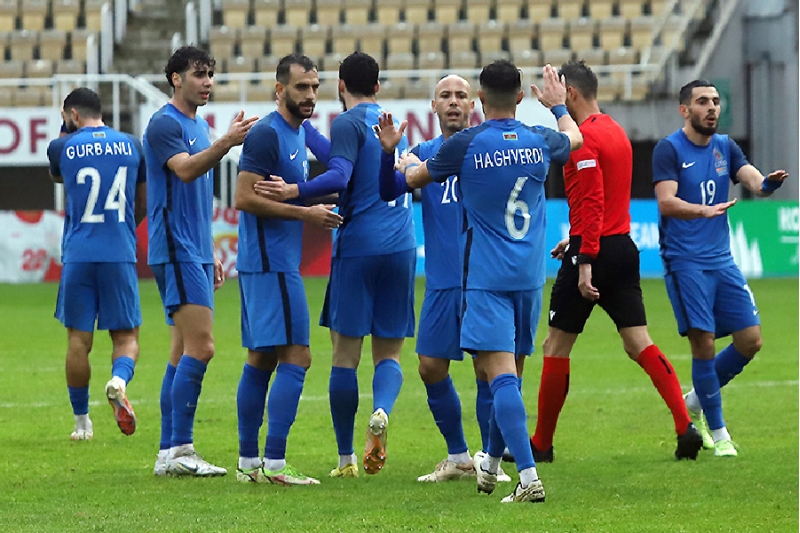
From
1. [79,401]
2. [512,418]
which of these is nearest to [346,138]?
[512,418]

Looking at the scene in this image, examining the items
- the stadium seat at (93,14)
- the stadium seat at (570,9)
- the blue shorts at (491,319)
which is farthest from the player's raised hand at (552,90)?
the stadium seat at (93,14)

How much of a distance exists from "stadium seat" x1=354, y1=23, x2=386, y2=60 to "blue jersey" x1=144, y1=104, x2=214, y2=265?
61.8 ft

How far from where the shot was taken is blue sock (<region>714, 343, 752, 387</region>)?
812 cm

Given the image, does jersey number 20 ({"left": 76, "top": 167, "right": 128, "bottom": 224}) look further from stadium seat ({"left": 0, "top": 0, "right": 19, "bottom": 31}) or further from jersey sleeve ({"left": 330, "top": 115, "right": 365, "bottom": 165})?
stadium seat ({"left": 0, "top": 0, "right": 19, "bottom": 31})

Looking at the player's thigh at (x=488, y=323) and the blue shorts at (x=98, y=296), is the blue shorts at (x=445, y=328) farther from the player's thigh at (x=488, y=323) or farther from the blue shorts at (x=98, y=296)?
the blue shorts at (x=98, y=296)

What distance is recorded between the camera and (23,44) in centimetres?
2578

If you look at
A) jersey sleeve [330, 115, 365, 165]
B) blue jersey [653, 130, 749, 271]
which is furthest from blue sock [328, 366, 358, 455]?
blue jersey [653, 130, 749, 271]

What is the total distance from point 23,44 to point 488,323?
21.5 metres

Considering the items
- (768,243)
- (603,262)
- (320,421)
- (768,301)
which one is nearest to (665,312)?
(768,301)

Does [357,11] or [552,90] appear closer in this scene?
[552,90]

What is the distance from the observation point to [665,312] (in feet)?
55.1

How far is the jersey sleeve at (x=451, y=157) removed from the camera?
19.8 ft

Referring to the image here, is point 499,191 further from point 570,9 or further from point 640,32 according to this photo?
point 570,9

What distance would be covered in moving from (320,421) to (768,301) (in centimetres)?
1020
